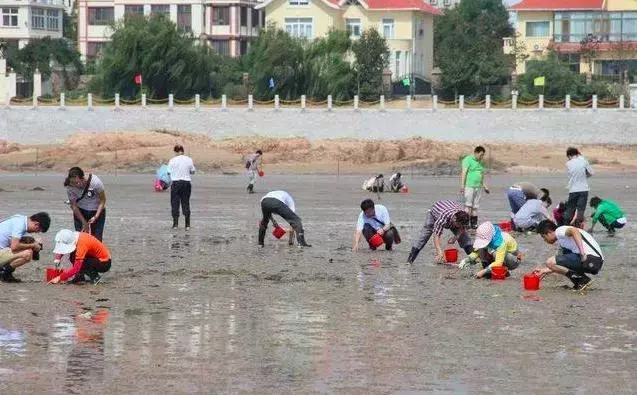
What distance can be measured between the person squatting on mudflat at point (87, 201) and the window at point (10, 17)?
274 ft

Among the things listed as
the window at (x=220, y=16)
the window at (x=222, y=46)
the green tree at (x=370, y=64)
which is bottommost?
the green tree at (x=370, y=64)

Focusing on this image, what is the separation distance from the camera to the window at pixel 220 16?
94625 mm

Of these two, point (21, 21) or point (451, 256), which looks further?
point (21, 21)

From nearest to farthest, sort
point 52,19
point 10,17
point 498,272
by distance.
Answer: point 498,272 < point 10,17 < point 52,19

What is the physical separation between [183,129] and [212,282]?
4846cm

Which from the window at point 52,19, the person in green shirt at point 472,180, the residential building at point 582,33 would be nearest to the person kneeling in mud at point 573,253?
the person in green shirt at point 472,180

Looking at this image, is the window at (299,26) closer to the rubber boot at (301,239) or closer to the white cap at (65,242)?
the rubber boot at (301,239)

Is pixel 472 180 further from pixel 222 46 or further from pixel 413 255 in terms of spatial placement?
pixel 222 46

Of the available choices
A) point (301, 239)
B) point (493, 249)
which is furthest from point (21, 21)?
point (493, 249)

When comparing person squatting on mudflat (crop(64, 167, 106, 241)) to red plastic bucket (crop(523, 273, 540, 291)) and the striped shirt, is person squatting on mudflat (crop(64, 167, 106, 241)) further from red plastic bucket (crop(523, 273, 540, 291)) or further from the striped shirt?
red plastic bucket (crop(523, 273, 540, 291))

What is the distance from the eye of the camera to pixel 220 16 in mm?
94938

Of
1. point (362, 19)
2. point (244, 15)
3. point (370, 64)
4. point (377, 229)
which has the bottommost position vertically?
point (377, 229)

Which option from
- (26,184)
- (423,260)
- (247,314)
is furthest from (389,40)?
(247,314)

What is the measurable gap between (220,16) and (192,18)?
1.72 metres
